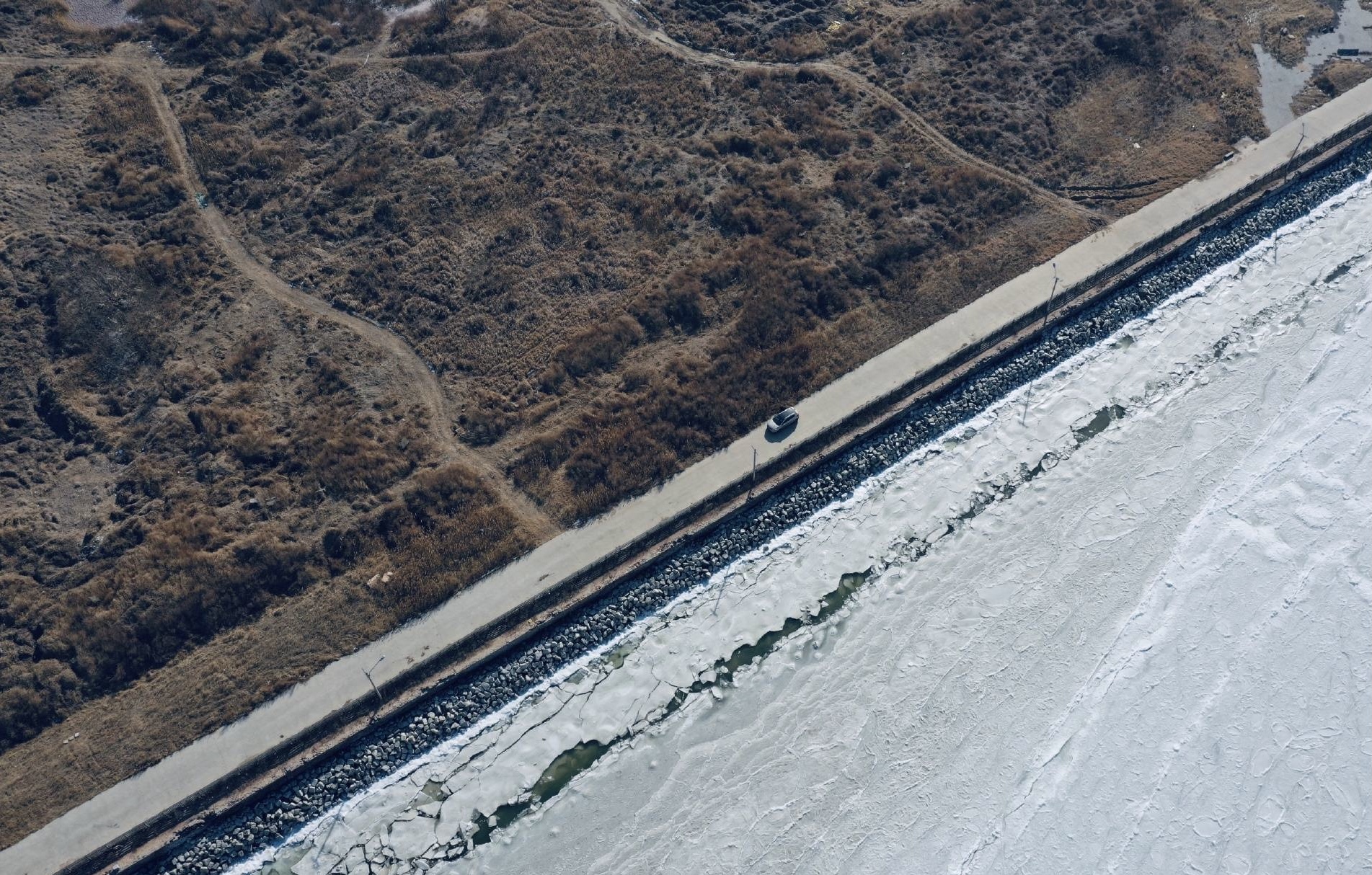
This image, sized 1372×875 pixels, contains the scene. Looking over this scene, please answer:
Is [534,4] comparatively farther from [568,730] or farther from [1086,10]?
[568,730]

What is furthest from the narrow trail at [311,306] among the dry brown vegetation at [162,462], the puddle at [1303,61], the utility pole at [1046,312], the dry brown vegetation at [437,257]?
the puddle at [1303,61]

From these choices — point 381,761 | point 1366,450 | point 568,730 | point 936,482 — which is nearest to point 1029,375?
point 936,482

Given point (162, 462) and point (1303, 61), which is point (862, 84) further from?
point (162, 462)

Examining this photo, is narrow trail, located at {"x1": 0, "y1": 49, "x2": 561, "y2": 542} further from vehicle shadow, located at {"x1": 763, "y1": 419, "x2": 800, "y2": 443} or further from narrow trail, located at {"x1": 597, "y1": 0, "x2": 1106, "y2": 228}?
narrow trail, located at {"x1": 597, "y1": 0, "x2": 1106, "y2": 228}

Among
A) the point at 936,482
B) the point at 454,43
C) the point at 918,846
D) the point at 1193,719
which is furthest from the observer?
the point at 454,43

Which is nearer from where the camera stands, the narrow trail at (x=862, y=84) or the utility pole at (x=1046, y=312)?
the utility pole at (x=1046, y=312)

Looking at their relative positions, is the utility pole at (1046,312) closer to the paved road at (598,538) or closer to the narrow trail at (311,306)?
the paved road at (598,538)
